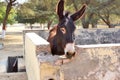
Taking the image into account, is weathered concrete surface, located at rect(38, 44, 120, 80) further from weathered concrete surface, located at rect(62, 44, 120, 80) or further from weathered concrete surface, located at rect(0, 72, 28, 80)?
weathered concrete surface, located at rect(0, 72, 28, 80)

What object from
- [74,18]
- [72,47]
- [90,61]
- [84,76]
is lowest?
[84,76]

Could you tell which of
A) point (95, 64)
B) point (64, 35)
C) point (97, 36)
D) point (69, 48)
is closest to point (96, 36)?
point (97, 36)

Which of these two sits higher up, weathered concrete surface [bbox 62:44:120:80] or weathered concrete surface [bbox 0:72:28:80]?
weathered concrete surface [bbox 62:44:120:80]

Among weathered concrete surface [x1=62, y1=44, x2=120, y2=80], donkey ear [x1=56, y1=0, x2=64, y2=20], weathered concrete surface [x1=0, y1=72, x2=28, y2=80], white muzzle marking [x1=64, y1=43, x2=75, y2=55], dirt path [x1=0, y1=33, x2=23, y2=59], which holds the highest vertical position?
donkey ear [x1=56, y1=0, x2=64, y2=20]

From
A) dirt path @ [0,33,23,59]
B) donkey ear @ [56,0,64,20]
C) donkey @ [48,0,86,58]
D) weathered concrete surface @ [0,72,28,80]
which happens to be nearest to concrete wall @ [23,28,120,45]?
weathered concrete surface @ [0,72,28,80]

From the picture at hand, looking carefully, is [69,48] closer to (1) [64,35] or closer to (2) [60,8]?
(1) [64,35]

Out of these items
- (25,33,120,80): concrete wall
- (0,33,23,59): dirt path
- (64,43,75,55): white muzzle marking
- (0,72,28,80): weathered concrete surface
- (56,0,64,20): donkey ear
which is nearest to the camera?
(64,43,75,55): white muzzle marking

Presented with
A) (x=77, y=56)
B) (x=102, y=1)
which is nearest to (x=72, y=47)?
(x=77, y=56)

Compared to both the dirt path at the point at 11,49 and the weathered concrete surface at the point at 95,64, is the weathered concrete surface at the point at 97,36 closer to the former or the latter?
the dirt path at the point at 11,49

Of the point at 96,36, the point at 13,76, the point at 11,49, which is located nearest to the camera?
the point at 13,76

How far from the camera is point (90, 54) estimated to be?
11.8 feet

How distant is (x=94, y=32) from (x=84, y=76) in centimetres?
593

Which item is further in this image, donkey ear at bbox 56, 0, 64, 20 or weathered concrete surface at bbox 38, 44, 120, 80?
weathered concrete surface at bbox 38, 44, 120, 80

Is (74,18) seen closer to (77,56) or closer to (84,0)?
(77,56)
